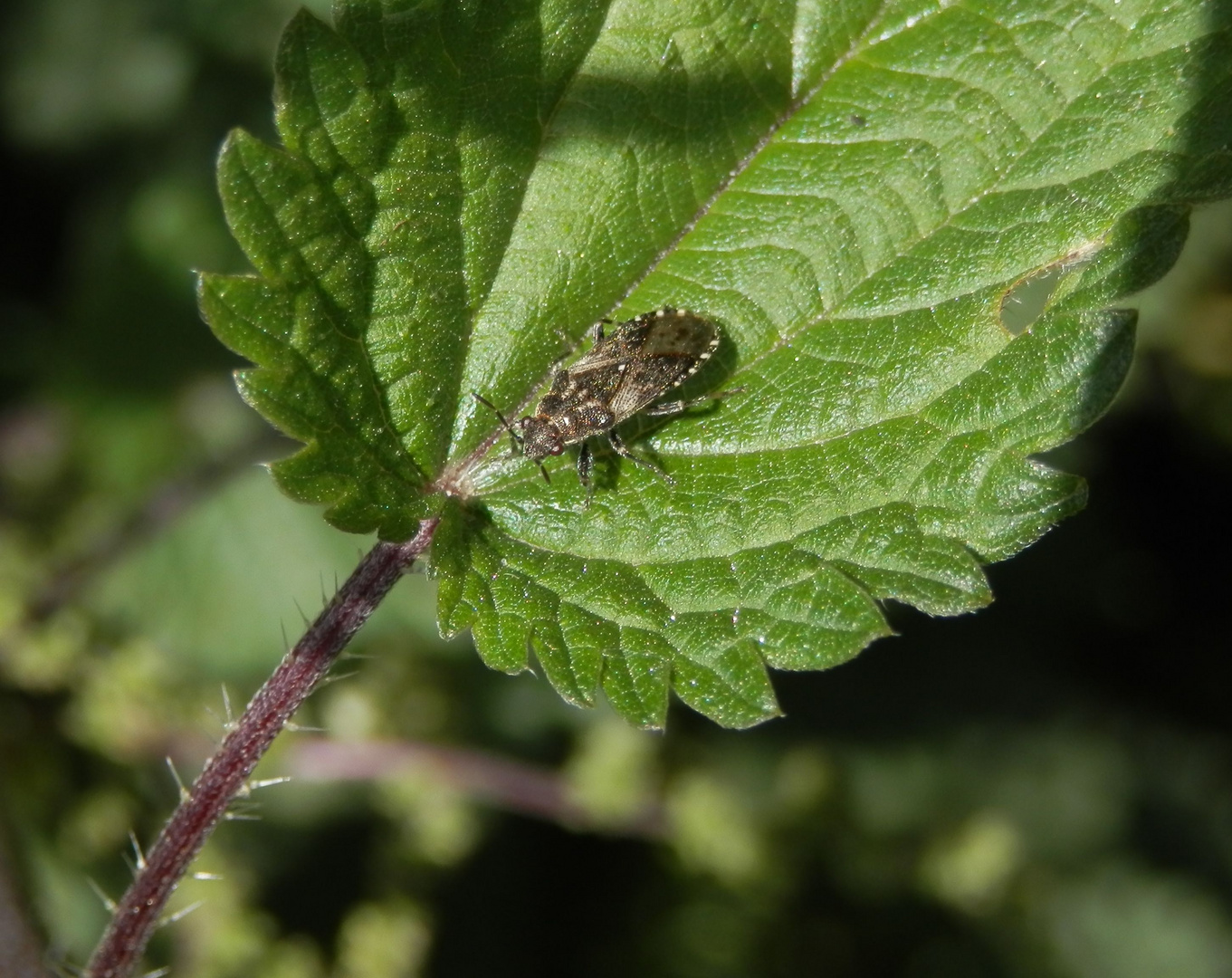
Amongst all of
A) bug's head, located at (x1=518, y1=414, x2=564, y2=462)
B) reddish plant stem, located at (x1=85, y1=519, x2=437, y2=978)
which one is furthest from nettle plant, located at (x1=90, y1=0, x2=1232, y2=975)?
bug's head, located at (x1=518, y1=414, x2=564, y2=462)

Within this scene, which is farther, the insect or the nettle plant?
the insect

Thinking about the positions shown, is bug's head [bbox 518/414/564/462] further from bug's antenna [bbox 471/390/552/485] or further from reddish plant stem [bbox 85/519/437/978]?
reddish plant stem [bbox 85/519/437/978]

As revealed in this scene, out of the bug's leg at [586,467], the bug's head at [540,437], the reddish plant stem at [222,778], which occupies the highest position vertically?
the bug's head at [540,437]

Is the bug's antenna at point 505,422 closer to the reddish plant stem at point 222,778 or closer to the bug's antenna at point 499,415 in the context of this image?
the bug's antenna at point 499,415

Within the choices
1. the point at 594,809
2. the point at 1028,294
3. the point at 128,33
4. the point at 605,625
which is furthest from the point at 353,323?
the point at 128,33

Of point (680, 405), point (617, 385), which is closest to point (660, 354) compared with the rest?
point (680, 405)

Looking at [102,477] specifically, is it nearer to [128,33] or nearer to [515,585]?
[128,33]

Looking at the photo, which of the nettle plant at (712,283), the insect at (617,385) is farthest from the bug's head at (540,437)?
the nettle plant at (712,283)
